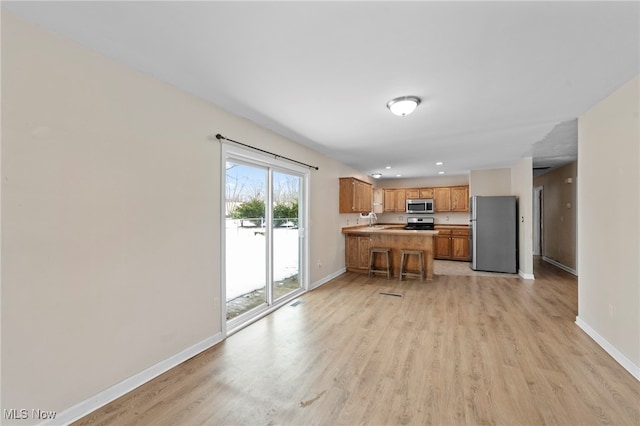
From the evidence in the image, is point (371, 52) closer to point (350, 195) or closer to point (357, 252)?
point (350, 195)

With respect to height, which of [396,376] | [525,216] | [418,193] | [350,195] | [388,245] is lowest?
[396,376]

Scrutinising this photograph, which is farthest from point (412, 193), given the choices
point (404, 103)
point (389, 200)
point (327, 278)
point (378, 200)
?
point (404, 103)

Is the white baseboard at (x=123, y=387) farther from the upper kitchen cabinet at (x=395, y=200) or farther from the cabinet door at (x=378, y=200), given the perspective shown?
the upper kitchen cabinet at (x=395, y=200)

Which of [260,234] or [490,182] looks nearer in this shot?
[260,234]

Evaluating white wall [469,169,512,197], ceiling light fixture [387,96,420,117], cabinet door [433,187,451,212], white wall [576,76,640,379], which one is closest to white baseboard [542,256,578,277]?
white wall [469,169,512,197]

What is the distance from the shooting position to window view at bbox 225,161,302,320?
325cm

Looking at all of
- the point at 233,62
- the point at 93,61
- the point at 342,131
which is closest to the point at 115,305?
the point at 93,61

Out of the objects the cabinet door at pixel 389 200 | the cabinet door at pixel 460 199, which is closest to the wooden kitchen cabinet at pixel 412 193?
the cabinet door at pixel 389 200

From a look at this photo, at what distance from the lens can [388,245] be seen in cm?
584

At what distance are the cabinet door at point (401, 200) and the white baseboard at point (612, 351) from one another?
5.58 meters

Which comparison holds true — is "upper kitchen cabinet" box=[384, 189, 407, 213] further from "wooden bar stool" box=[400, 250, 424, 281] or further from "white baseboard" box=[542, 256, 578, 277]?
"white baseboard" box=[542, 256, 578, 277]

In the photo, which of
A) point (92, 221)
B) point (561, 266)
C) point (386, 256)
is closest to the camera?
point (92, 221)

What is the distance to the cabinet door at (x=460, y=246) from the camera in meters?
7.42

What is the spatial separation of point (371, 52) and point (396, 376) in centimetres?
251
